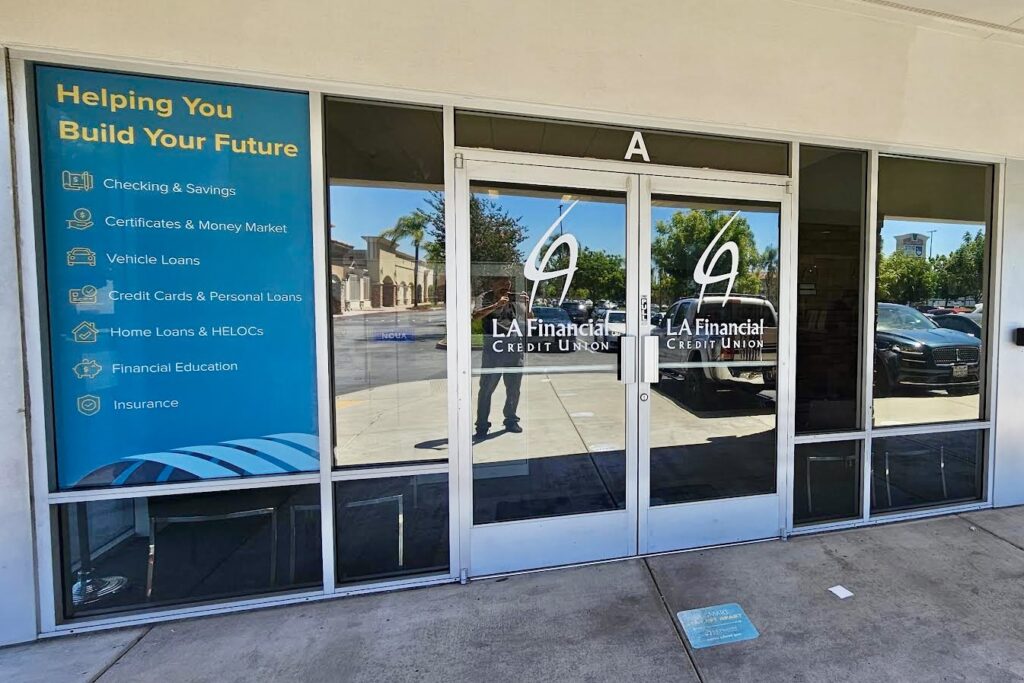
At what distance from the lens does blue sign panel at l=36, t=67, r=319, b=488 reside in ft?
6.93

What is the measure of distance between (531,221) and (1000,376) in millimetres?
3648

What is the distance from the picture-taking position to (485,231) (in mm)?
2533

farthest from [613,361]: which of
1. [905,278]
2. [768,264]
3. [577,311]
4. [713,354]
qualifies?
[905,278]

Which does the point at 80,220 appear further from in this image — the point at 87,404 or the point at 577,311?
the point at 577,311

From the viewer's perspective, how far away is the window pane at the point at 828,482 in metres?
3.09

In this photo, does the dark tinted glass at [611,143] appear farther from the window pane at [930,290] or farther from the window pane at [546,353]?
the window pane at [930,290]

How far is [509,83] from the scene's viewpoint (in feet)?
7.86

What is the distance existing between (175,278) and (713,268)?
299 centimetres

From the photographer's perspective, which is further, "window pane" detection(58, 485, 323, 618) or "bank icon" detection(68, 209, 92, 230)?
"window pane" detection(58, 485, 323, 618)

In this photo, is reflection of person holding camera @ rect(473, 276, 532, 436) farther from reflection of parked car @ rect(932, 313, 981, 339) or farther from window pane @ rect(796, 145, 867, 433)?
reflection of parked car @ rect(932, 313, 981, 339)

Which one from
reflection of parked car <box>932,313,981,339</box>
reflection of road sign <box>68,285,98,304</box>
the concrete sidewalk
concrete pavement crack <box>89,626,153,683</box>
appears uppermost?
reflection of road sign <box>68,285,98,304</box>

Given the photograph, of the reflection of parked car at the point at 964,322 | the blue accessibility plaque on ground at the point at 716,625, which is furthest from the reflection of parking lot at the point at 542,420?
the reflection of parked car at the point at 964,322

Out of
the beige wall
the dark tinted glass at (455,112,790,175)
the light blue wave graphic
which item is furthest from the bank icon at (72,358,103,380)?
the dark tinted glass at (455,112,790,175)

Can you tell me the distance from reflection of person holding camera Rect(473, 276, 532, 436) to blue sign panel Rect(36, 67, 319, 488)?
0.91 meters
